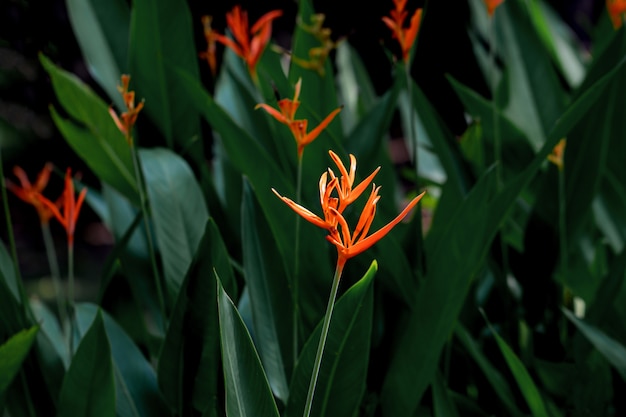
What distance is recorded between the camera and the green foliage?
24.5 inches

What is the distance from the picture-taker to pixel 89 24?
0.95m

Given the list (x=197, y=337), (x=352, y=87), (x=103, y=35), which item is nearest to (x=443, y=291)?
(x=197, y=337)

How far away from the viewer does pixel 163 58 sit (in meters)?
0.85

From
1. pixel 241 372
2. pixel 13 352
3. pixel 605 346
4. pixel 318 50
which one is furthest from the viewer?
pixel 318 50

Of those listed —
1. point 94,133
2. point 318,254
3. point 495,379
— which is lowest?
point 495,379

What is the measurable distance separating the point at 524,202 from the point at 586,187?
5.1 inches

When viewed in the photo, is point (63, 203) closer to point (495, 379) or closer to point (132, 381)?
point (132, 381)

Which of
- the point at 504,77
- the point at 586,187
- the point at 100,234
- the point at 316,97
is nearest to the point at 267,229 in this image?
the point at 316,97

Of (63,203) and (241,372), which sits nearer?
(241,372)

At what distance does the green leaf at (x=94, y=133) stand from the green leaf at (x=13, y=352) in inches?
10.9

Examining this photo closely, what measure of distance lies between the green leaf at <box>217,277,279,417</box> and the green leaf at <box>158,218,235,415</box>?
0.43 ft

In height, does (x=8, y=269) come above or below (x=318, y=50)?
below

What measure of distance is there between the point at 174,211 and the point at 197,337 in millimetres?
145

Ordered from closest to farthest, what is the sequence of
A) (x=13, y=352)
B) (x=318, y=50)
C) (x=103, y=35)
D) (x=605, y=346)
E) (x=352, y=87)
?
(x=13, y=352), (x=605, y=346), (x=318, y=50), (x=103, y=35), (x=352, y=87)
